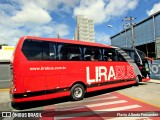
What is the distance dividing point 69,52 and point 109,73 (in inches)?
150

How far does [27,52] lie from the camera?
31.1ft

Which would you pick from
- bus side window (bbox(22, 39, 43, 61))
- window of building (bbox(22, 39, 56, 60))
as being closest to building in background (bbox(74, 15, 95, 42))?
window of building (bbox(22, 39, 56, 60))

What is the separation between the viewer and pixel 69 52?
36.9ft

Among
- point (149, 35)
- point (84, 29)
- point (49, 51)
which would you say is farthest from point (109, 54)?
point (84, 29)

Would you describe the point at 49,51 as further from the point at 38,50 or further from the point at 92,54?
the point at 92,54

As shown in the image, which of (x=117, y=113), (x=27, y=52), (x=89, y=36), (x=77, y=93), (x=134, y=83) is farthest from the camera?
(x=89, y=36)

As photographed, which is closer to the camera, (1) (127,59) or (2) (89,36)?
(1) (127,59)

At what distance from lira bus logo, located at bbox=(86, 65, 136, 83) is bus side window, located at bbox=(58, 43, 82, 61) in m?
1.13

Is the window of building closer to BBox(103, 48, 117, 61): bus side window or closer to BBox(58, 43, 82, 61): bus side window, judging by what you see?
BBox(58, 43, 82, 61): bus side window

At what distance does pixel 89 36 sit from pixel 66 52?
43.5 m

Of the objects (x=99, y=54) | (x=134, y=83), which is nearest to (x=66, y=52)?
(x=99, y=54)

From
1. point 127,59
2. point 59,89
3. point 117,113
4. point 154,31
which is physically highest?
point 154,31

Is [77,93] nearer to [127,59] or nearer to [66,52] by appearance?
[66,52]

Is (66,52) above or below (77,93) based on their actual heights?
above
